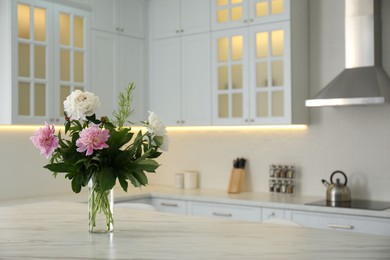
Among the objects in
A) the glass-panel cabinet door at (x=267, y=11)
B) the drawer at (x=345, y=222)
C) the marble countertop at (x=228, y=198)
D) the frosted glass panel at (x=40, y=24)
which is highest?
the glass-panel cabinet door at (x=267, y=11)

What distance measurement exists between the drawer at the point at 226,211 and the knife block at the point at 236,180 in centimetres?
40

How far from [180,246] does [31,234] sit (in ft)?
2.14

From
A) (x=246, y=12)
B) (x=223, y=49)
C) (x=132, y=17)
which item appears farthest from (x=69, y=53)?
(x=246, y=12)

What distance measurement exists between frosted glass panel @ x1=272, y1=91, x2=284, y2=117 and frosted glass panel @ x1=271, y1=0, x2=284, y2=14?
0.66 metres

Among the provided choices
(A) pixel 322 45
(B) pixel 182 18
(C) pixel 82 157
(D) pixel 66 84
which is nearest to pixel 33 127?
(D) pixel 66 84

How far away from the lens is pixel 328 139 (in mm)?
4613

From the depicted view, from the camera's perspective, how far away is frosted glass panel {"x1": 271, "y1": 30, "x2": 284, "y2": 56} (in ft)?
14.8

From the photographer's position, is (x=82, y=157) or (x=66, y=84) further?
(x=66, y=84)

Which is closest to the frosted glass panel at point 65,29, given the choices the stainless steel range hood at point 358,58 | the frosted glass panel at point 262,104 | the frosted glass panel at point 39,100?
the frosted glass panel at point 39,100

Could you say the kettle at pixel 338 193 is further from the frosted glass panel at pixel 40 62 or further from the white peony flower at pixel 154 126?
the frosted glass panel at pixel 40 62

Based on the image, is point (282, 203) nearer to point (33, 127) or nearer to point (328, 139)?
point (328, 139)

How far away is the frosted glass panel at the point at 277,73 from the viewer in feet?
14.8

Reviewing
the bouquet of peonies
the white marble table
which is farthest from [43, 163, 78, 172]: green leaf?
the white marble table

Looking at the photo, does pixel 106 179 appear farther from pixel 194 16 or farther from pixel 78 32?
pixel 194 16
